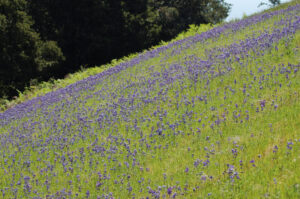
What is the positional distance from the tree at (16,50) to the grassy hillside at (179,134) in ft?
39.0

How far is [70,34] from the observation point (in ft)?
89.0

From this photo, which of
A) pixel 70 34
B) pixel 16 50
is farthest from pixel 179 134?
pixel 70 34

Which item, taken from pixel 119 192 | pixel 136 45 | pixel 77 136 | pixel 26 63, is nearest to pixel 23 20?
pixel 26 63

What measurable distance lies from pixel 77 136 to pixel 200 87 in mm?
3351

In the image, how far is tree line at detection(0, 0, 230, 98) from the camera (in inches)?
869

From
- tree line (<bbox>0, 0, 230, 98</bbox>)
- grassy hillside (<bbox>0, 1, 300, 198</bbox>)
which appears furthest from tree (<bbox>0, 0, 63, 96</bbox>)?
grassy hillside (<bbox>0, 1, 300, 198</bbox>)

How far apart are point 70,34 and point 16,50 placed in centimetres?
586

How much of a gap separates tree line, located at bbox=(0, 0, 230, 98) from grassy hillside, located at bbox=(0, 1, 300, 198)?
12.2m

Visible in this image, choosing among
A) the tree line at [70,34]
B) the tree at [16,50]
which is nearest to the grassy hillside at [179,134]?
the tree at [16,50]

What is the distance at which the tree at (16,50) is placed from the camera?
853 inches

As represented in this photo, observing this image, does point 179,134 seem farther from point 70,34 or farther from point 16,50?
point 70,34

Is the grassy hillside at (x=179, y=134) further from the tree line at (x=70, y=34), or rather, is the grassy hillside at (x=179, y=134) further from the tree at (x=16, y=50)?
the tree line at (x=70, y=34)

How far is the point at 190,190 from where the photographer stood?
16.2ft

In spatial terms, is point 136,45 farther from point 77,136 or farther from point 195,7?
point 77,136
